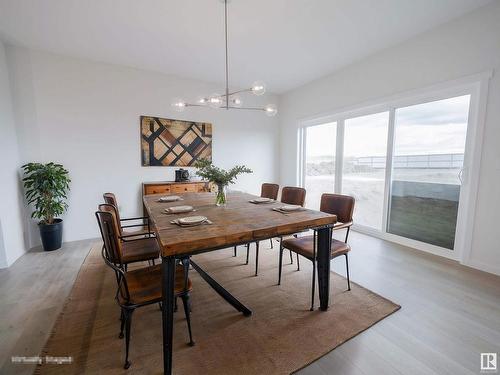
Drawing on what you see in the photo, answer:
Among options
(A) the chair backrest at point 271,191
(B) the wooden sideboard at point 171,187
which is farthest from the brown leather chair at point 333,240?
(B) the wooden sideboard at point 171,187

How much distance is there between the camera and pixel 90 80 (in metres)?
3.57

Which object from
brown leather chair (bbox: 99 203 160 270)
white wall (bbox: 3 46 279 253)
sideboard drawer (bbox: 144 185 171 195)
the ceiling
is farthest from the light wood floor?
the ceiling

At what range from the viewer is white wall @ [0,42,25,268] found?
270 cm

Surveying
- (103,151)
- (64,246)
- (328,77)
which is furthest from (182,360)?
(328,77)

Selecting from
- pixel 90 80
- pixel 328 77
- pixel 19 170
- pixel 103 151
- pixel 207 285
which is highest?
pixel 328 77

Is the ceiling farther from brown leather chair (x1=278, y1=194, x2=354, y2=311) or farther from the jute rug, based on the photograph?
the jute rug

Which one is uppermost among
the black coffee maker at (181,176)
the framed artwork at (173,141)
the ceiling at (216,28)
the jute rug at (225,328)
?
the ceiling at (216,28)

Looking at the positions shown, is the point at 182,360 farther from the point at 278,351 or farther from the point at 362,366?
the point at 362,366

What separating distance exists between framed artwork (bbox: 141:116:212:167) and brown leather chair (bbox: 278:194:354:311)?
9.26 feet

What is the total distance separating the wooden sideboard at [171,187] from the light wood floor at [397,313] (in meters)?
1.34

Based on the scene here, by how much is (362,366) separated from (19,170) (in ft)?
14.5

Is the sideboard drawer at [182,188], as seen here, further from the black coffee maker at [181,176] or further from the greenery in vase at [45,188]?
the greenery in vase at [45,188]

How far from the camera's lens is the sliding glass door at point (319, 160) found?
4551 millimetres

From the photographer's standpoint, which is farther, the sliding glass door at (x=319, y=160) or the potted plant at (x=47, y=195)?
the sliding glass door at (x=319, y=160)
